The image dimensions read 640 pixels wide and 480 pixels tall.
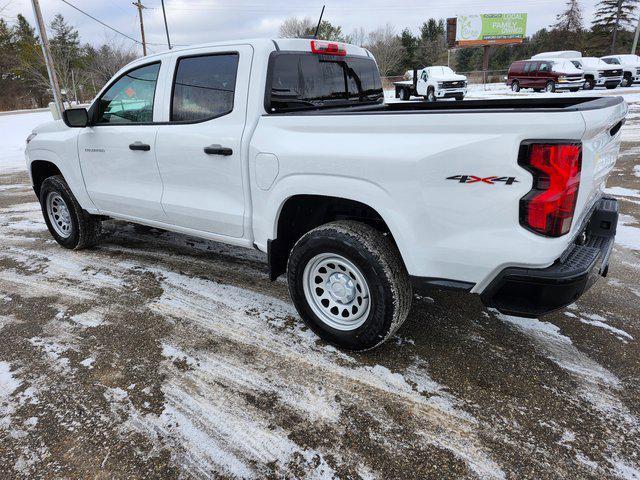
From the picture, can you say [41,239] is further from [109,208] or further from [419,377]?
[419,377]

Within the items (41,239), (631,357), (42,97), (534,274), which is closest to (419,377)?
(534,274)


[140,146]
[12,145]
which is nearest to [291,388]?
[140,146]

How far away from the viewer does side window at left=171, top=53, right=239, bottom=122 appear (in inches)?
127

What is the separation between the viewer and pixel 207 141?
3277 millimetres

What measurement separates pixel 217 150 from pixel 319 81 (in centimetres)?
101

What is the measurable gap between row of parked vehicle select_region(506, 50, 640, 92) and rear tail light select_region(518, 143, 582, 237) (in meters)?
25.6

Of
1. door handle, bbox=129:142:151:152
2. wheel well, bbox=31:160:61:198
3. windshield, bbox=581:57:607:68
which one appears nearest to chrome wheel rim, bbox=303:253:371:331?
door handle, bbox=129:142:151:152

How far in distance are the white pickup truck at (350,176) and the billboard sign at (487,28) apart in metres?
55.7

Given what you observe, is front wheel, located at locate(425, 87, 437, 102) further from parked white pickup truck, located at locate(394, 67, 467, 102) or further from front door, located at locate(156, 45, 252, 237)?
front door, located at locate(156, 45, 252, 237)

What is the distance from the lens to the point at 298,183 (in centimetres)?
283

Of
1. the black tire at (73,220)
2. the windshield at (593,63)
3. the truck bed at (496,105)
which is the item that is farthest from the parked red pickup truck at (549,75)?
the black tire at (73,220)

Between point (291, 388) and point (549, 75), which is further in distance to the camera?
point (549, 75)

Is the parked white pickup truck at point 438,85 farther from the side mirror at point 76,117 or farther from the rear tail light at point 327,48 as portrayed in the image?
the side mirror at point 76,117

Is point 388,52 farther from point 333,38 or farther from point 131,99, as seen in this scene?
point 131,99
